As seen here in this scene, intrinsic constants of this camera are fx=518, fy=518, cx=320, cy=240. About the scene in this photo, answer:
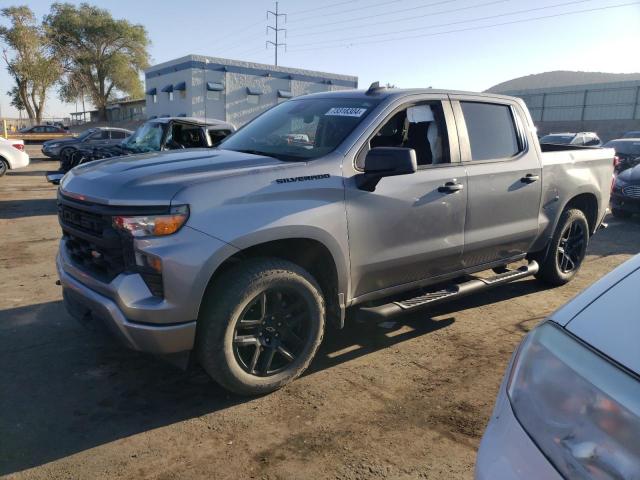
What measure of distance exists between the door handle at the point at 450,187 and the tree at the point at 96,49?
2356 inches

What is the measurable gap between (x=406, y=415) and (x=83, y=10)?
63.5 metres

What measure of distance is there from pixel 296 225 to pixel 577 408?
2.15 m

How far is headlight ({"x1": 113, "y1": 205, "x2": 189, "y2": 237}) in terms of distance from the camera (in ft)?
9.52

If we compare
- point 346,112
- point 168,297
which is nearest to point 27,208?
point 346,112

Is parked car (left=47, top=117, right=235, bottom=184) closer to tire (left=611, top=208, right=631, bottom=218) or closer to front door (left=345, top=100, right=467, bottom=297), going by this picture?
front door (left=345, top=100, right=467, bottom=297)

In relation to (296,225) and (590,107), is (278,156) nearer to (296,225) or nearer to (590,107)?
(296,225)

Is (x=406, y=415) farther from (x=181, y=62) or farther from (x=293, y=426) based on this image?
(x=181, y=62)

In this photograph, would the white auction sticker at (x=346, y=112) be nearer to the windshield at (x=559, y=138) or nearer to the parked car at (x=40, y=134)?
the windshield at (x=559, y=138)

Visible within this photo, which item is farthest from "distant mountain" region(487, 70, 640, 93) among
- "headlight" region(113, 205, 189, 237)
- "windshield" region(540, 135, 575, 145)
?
"headlight" region(113, 205, 189, 237)

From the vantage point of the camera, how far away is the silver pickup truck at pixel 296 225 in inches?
116

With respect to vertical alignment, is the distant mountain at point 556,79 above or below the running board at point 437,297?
above

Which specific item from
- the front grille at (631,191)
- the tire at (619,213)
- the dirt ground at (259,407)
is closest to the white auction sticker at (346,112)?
the dirt ground at (259,407)

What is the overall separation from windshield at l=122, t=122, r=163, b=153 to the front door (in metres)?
6.61

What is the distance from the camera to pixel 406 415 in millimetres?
3246
